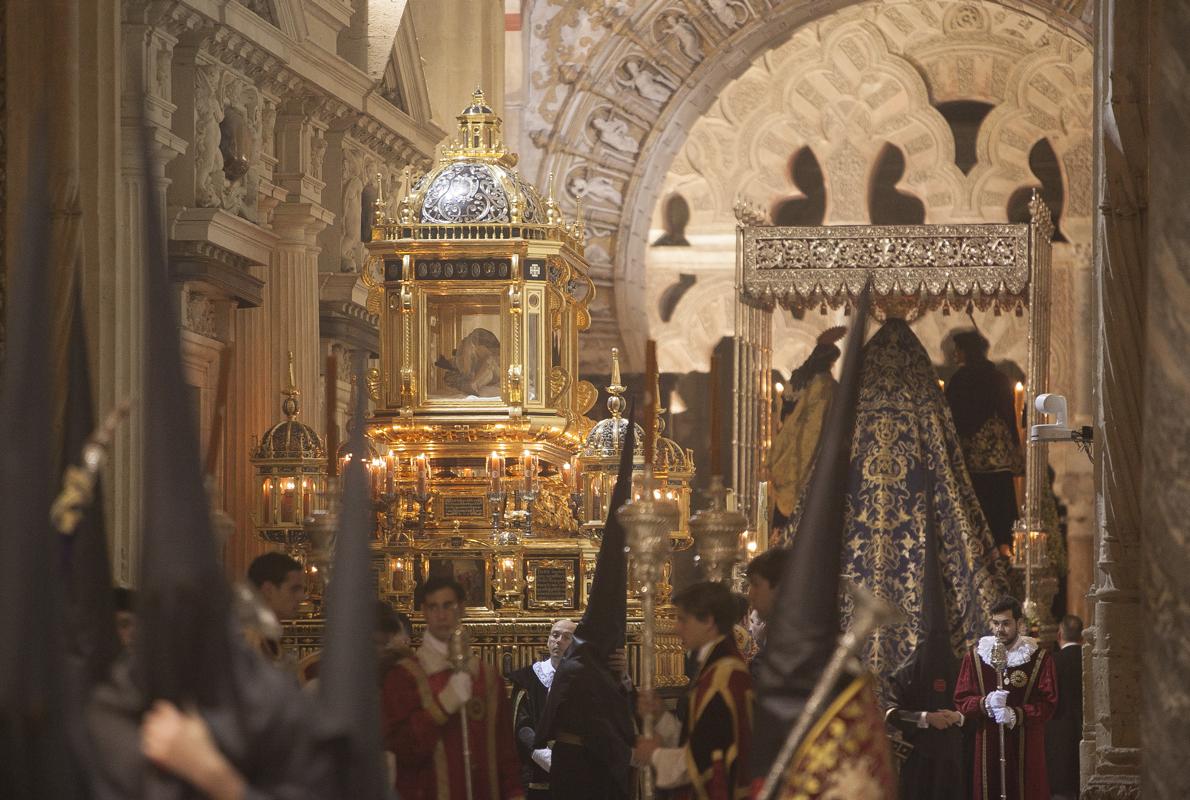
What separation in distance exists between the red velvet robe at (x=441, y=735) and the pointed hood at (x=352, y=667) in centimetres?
274

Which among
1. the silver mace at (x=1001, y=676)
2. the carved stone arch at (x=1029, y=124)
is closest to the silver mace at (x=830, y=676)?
the silver mace at (x=1001, y=676)

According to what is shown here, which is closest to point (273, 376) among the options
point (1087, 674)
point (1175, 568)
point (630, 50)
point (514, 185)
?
point (514, 185)

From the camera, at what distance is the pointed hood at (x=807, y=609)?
20.1ft

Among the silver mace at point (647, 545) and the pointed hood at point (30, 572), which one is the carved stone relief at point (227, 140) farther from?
the pointed hood at point (30, 572)

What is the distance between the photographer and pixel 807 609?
6137mm

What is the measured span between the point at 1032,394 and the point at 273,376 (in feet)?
17.8

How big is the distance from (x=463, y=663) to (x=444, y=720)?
0.21 metres

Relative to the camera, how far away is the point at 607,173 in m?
23.0

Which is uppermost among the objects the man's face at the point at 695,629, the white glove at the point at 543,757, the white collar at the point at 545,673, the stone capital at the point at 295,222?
the stone capital at the point at 295,222

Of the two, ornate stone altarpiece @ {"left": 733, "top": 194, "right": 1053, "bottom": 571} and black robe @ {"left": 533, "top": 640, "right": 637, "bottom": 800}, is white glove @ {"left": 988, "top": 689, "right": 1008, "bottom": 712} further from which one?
ornate stone altarpiece @ {"left": 733, "top": 194, "right": 1053, "bottom": 571}

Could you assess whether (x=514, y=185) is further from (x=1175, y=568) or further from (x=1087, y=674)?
(x=1175, y=568)

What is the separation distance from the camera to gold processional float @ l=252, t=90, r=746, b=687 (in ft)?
40.2

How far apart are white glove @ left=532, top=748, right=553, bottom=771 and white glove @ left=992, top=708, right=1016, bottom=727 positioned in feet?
8.24

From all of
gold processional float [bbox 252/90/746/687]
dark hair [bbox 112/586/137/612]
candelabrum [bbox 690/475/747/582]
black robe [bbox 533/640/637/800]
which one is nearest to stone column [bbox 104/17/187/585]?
gold processional float [bbox 252/90/746/687]
